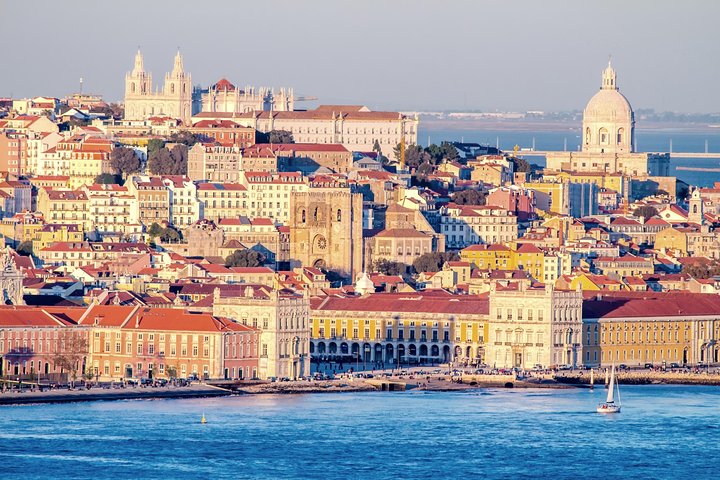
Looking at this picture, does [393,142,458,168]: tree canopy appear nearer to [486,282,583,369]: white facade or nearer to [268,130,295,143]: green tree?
[268,130,295,143]: green tree

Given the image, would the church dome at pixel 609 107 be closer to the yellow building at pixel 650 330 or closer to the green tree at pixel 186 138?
the green tree at pixel 186 138

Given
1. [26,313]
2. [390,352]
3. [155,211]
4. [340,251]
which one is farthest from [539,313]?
[155,211]

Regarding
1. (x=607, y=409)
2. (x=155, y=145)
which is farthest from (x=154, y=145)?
(x=607, y=409)

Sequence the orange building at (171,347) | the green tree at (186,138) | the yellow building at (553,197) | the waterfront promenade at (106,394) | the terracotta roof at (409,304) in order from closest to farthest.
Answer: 1. the waterfront promenade at (106,394)
2. the orange building at (171,347)
3. the terracotta roof at (409,304)
4. the green tree at (186,138)
5. the yellow building at (553,197)

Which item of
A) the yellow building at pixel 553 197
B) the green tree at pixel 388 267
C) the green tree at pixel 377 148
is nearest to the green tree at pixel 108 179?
the green tree at pixel 388 267

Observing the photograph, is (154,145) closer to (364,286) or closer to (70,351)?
(364,286)

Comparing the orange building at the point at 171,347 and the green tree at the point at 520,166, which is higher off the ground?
the green tree at the point at 520,166
